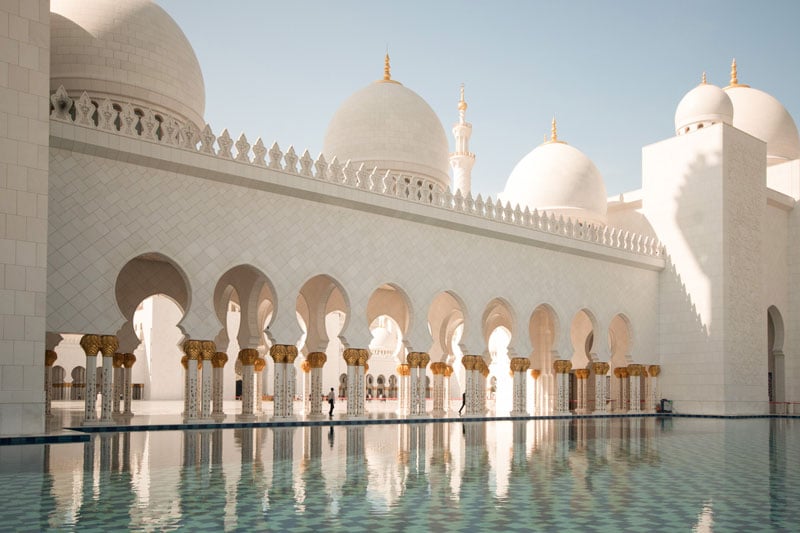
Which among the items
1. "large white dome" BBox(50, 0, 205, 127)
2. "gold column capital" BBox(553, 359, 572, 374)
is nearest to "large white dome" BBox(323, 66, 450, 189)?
"gold column capital" BBox(553, 359, 572, 374)

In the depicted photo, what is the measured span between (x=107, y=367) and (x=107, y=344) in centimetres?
35

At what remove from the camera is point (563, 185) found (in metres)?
17.6

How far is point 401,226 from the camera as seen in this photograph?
40.4 feet

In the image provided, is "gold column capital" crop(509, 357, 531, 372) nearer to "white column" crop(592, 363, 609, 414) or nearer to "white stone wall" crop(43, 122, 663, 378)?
"white stone wall" crop(43, 122, 663, 378)

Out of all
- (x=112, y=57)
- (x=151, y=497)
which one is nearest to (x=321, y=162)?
(x=112, y=57)

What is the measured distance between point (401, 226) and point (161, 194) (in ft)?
13.0

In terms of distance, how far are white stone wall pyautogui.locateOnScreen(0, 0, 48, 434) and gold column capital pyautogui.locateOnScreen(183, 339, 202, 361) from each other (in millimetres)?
2849

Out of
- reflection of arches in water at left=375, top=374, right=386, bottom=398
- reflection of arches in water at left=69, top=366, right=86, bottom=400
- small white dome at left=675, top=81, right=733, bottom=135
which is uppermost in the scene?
small white dome at left=675, top=81, right=733, bottom=135

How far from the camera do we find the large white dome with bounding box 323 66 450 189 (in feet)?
49.9

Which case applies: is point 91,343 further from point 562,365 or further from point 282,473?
point 562,365

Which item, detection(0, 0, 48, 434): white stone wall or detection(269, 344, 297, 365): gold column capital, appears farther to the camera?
detection(269, 344, 297, 365): gold column capital

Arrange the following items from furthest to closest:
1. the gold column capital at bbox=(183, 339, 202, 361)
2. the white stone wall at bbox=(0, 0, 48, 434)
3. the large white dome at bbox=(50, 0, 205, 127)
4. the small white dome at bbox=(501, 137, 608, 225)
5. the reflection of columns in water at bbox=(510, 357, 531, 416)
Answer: the small white dome at bbox=(501, 137, 608, 225) < the reflection of columns in water at bbox=(510, 357, 531, 416) < the large white dome at bbox=(50, 0, 205, 127) < the gold column capital at bbox=(183, 339, 202, 361) < the white stone wall at bbox=(0, 0, 48, 434)

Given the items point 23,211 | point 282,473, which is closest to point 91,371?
point 23,211

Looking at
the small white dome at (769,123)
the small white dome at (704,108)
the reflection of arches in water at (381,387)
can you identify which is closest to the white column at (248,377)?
the small white dome at (704,108)
